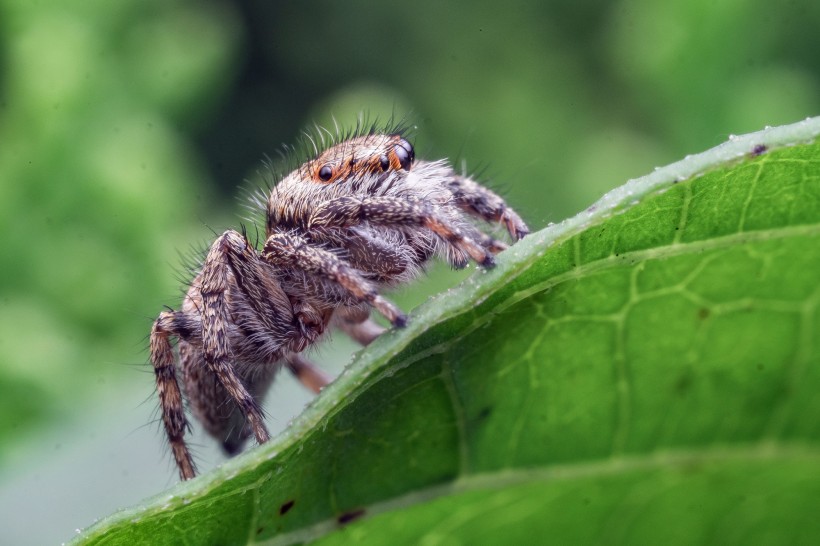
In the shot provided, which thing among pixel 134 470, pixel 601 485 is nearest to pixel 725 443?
pixel 601 485

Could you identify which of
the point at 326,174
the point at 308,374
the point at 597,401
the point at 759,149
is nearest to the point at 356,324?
the point at 308,374

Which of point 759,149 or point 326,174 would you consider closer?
point 759,149

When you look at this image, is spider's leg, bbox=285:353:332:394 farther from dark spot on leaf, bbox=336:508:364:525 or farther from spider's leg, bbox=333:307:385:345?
dark spot on leaf, bbox=336:508:364:525

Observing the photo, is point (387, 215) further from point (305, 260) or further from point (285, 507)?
point (285, 507)

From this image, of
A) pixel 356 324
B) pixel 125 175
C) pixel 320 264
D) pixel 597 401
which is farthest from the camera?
pixel 125 175

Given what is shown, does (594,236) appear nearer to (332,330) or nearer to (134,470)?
(332,330)

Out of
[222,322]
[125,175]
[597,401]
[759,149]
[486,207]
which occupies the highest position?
[125,175]

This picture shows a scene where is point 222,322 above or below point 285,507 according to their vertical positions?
above
